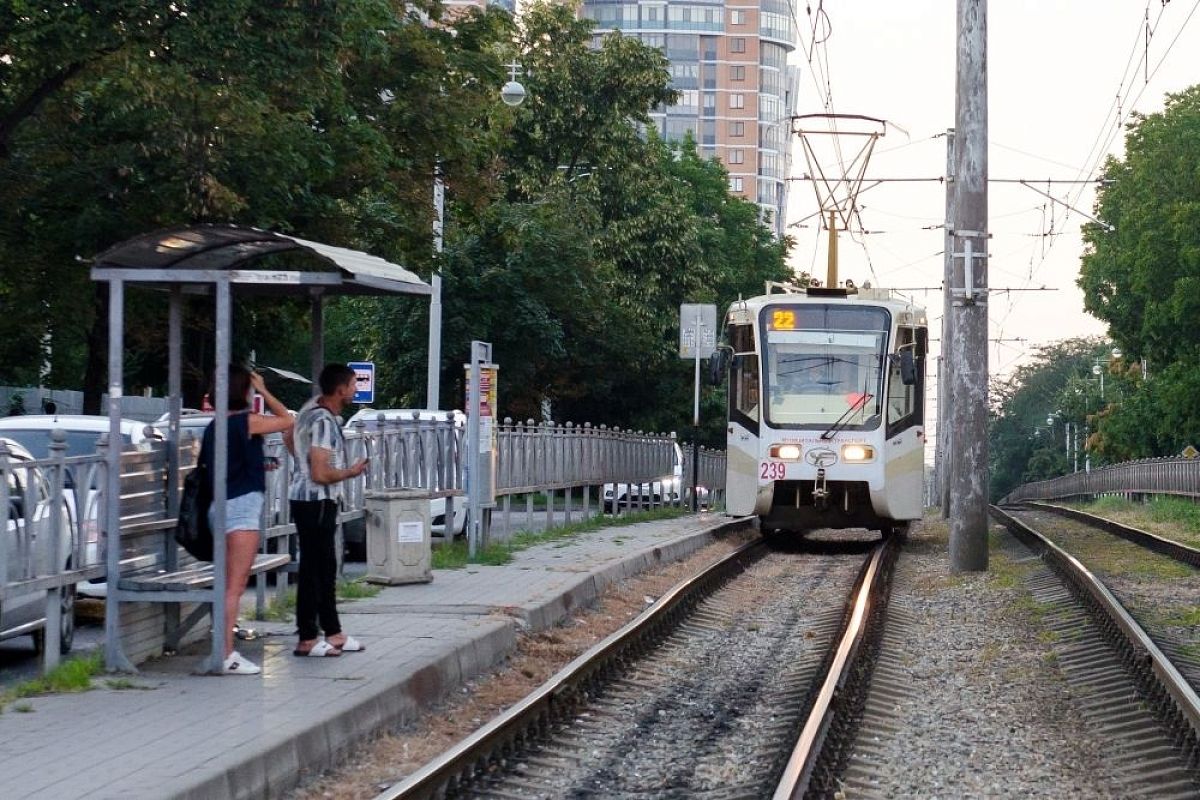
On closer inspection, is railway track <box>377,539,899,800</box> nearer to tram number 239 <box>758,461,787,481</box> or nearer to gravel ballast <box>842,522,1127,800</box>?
gravel ballast <box>842,522,1127,800</box>

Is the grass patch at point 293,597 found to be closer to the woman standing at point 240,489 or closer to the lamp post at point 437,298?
the woman standing at point 240,489

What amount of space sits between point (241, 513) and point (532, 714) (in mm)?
2001

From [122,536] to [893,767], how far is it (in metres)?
4.31

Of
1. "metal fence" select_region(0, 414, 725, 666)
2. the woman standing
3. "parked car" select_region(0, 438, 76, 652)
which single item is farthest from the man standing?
"parked car" select_region(0, 438, 76, 652)

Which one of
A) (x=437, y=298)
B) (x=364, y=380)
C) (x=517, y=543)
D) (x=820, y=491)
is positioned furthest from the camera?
(x=437, y=298)

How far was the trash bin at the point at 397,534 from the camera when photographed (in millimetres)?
15273

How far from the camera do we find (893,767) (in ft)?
28.0

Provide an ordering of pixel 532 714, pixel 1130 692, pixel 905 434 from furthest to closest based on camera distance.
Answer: pixel 905 434 < pixel 1130 692 < pixel 532 714

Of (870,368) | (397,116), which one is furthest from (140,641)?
(397,116)

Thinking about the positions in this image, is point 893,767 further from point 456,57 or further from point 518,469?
point 456,57

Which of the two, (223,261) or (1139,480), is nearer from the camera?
(223,261)

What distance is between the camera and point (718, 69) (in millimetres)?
Answer: 172500

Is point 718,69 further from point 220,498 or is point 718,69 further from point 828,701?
point 828,701

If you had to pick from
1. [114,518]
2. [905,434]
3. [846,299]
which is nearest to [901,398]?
[905,434]
